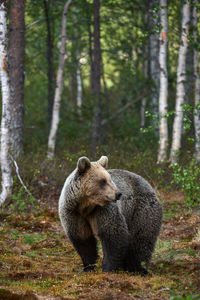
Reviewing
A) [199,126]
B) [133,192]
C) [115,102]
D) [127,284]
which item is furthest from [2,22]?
[115,102]

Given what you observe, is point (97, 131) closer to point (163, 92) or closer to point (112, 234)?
point (163, 92)

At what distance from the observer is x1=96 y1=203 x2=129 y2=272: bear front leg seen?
263 inches

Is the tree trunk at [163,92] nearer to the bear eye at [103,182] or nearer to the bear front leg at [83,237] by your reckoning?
the bear front leg at [83,237]

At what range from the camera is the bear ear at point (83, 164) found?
651cm

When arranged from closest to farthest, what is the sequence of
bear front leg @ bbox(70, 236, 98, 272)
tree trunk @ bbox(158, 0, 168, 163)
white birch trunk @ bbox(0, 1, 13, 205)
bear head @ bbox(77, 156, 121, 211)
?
bear head @ bbox(77, 156, 121, 211)
bear front leg @ bbox(70, 236, 98, 272)
white birch trunk @ bbox(0, 1, 13, 205)
tree trunk @ bbox(158, 0, 168, 163)

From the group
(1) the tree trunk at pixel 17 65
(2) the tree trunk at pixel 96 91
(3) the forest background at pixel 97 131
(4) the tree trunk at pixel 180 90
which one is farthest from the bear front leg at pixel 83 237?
(2) the tree trunk at pixel 96 91

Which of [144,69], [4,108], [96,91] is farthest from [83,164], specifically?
[144,69]

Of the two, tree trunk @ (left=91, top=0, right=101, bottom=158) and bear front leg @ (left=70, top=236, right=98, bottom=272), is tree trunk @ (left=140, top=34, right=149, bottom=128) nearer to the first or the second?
tree trunk @ (left=91, top=0, right=101, bottom=158)

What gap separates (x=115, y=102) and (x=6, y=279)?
80.9ft

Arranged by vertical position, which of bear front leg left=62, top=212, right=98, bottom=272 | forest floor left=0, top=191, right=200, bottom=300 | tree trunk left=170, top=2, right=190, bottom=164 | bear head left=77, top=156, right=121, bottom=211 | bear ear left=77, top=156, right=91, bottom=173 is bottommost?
forest floor left=0, top=191, right=200, bottom=300

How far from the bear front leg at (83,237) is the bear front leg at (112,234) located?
0.27 meters

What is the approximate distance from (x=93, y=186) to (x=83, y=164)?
0.34 m

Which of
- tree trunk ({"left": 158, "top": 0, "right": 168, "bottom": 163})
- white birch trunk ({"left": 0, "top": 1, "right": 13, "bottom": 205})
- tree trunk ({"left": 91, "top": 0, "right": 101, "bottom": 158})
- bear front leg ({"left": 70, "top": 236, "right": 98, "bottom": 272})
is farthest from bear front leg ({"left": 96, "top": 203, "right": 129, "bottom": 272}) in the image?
tree trunk ({"left": 91, "top": 0, "right": 101, "bottom": 158})

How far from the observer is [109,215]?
6699 millimetres
